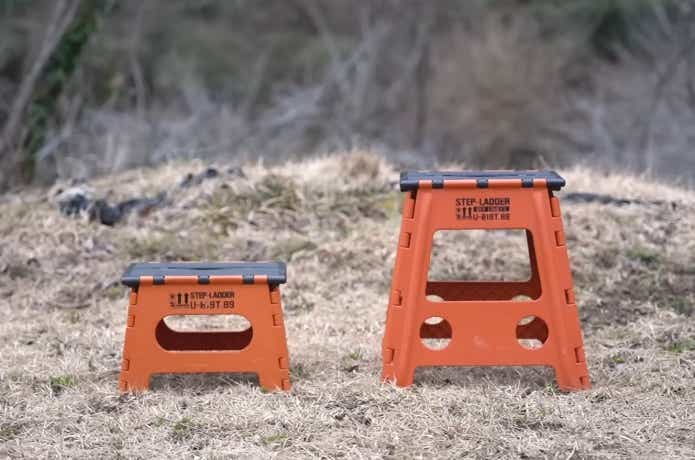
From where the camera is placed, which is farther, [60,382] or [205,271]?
[60,382]

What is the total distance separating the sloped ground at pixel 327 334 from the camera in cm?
384

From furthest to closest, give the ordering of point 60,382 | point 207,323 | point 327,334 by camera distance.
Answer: point 207,323, point 327,334, point 60,382

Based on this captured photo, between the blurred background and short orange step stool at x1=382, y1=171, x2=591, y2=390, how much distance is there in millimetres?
7244

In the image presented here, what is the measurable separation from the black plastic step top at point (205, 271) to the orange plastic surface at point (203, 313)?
0.03m

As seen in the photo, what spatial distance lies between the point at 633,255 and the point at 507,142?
1178 centimetres

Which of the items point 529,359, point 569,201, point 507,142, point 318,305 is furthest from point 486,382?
point 507,142

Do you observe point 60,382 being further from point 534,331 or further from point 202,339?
point 534,331

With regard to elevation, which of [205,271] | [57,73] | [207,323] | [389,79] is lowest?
[205,271]

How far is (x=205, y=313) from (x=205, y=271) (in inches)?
7.4

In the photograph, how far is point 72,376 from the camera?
462 centimetres

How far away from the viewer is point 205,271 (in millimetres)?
4379

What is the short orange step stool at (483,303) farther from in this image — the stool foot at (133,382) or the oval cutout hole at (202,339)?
the stool foot at (133,382)

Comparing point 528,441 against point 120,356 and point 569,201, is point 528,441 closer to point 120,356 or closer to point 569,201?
point 120,356

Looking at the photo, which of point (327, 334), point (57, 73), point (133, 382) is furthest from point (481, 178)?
point (57, 73)
